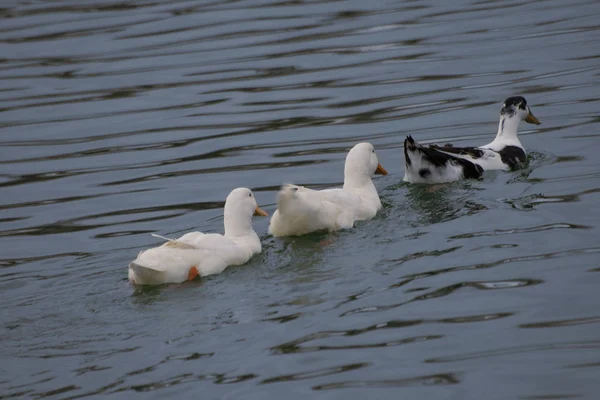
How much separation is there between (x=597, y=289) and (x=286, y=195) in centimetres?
300

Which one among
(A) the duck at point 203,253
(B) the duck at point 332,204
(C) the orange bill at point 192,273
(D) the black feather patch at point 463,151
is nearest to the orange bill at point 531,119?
(D) the black feather patch at point 463,151

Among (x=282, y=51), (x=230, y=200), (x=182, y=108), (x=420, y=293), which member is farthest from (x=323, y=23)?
(x=420, y=293)

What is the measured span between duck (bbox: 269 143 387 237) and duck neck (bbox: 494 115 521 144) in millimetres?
2288

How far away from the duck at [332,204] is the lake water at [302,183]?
18cm

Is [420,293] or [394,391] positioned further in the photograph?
[420,293]

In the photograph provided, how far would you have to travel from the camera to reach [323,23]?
2069 centimetres

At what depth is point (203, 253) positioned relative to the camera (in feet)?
29.6

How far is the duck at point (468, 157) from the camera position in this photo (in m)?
11.4

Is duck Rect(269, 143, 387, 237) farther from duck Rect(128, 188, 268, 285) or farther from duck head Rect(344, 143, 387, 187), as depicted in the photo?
duck Rect(128, 188, 268, 285)

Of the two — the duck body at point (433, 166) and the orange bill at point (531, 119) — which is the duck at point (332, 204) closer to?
the duck body at point (433, 166)

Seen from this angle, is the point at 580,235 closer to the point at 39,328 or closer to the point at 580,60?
the point at 39,328

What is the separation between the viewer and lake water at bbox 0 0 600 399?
7.02 m

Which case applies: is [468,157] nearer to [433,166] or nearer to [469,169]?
[469,169]

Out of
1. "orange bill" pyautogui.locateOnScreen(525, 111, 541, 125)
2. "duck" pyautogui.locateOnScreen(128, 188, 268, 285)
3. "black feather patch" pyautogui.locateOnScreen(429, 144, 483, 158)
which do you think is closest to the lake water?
"duck" pyautogui.locateOnScreen(128, 188, 268, 285)
